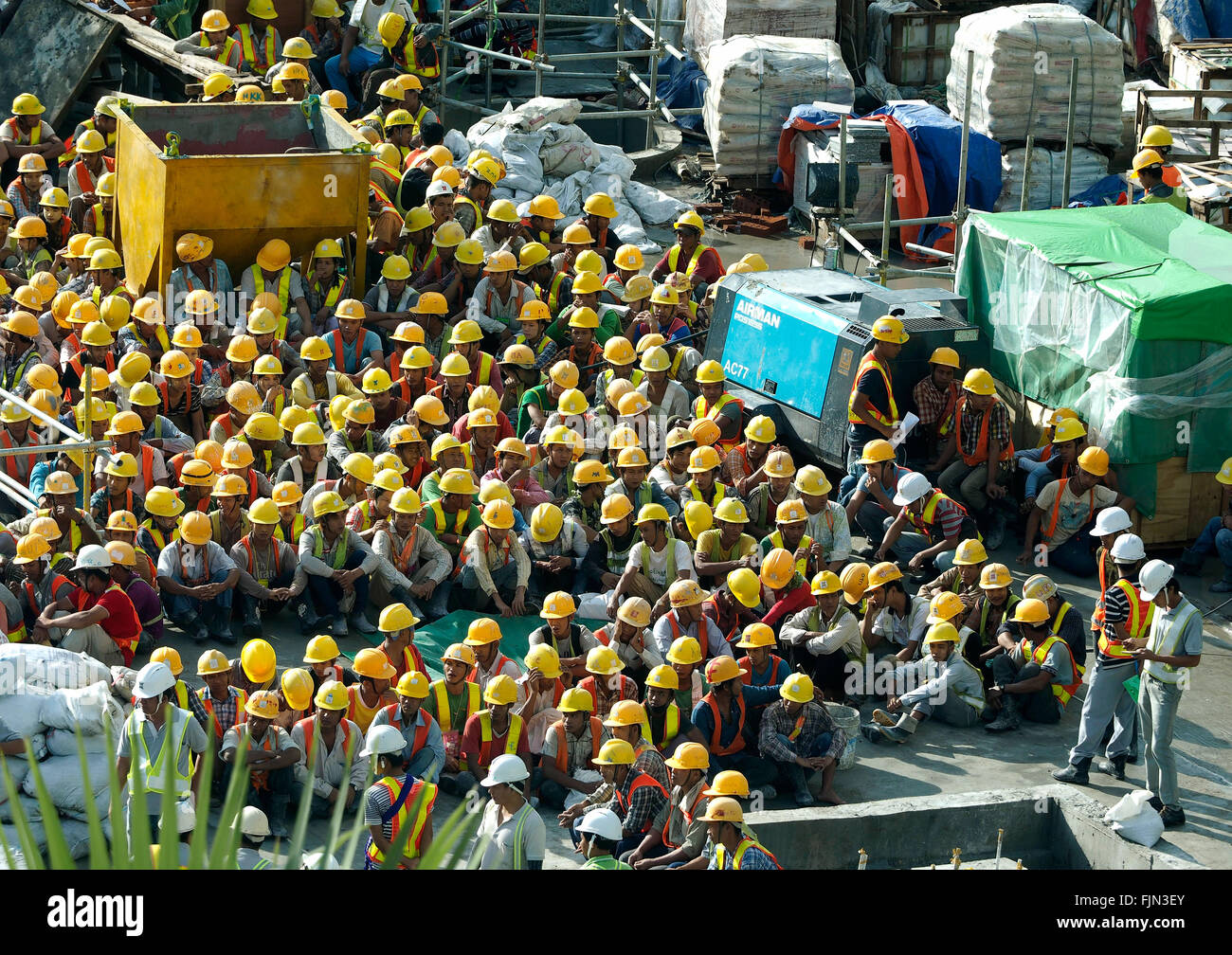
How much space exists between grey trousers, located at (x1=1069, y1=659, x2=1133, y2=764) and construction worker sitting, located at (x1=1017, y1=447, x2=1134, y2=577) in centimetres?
289

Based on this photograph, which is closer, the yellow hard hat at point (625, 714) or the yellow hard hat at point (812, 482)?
the yellow hard hat at point (625, 714)

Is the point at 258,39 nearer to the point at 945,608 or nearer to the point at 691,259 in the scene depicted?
the point at 691,259

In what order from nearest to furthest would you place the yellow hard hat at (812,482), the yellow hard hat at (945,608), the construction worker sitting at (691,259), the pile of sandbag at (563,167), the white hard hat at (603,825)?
1. the white hard hat at (603,825)
2. the yellow hard hat at (945,608)
3. the yellow hard hat at (812,482)
4. the construction worker sitting at (691,259)
5. the pile of sandbag at (563,167)

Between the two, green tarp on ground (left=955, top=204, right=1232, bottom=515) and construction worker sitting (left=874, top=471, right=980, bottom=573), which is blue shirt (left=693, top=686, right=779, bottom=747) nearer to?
construction worker sitting (left=874, top=471, right=980, bottom=573)

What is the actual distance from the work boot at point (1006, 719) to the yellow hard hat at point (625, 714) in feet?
8.39

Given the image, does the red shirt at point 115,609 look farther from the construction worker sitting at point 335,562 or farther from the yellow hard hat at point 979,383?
the yellow hard hat at point 979,383

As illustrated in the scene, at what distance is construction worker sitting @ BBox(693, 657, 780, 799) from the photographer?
1108cm

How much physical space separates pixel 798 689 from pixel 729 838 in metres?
2.03

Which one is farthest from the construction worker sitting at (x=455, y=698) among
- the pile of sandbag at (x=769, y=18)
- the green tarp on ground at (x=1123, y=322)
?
the pile of sandbag at (x=769, y=18)

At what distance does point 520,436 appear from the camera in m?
14.8

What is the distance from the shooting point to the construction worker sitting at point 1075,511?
547 inches

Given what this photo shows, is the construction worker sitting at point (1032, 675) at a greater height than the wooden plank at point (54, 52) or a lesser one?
lesser

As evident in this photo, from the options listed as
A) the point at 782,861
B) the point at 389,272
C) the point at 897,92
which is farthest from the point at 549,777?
the point at 897,92

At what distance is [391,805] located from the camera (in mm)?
9688
